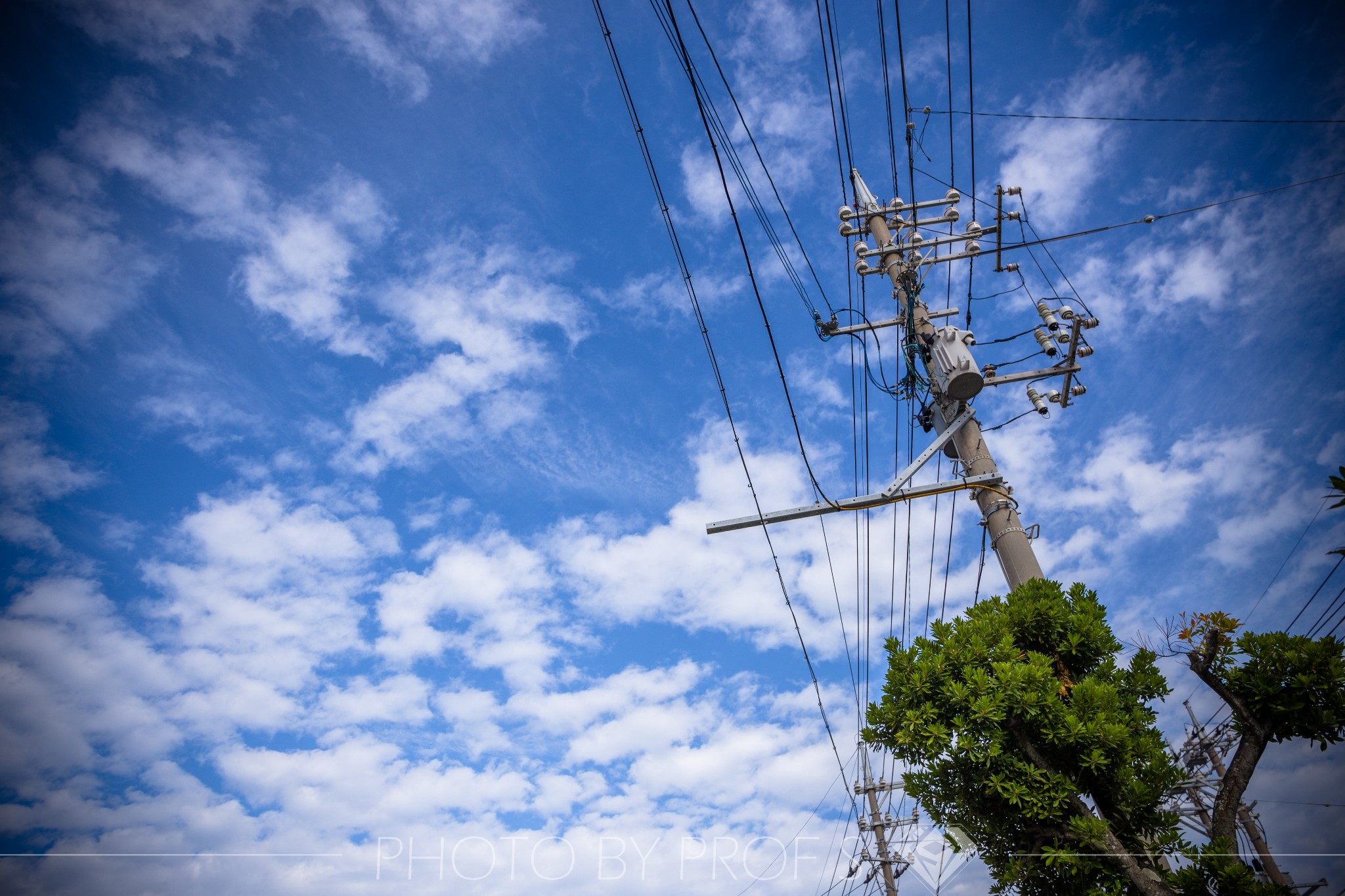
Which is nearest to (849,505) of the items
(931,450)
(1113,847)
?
(931,450)

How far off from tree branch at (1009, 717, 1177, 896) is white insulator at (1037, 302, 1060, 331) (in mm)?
6595

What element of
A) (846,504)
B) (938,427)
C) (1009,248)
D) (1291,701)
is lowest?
(1291,701)

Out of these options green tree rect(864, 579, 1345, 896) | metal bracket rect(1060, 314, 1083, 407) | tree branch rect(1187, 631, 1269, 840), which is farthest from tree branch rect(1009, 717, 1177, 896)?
metal bracket rect(1060, 314, 1083, 407)

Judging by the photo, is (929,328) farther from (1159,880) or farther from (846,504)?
(1159,880)

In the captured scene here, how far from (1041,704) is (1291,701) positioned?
6.62 feet

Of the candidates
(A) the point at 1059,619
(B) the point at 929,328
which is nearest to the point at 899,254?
(B) the point at 929,328

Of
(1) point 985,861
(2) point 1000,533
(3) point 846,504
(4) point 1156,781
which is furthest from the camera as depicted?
(3) point 846,504

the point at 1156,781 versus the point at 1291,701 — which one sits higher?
the point at 1291,701

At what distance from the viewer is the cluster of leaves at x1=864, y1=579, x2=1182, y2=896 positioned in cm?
632

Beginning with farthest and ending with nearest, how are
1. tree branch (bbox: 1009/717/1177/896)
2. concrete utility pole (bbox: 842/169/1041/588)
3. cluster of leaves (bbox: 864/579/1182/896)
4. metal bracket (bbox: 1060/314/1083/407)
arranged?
1. metal bracket (bbox: 1060/314/1083/407)
2. concrete utility pole (bbox: 842/169/1041/588)
3. cluster of leaves (bbox: 864/579/1182/896)
4. tree branch (bbox: 1009/717/1177/896)

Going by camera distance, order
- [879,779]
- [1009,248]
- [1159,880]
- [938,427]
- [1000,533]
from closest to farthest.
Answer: [1159,880] → [1000,533] → [938,427] → [1009,248] → [879,779]

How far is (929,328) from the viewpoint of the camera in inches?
428

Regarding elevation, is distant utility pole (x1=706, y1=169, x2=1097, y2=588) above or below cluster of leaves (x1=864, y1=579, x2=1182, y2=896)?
above

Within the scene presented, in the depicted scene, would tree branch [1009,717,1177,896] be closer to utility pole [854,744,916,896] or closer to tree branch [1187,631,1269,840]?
tree branch [1187,631,1269,840]
